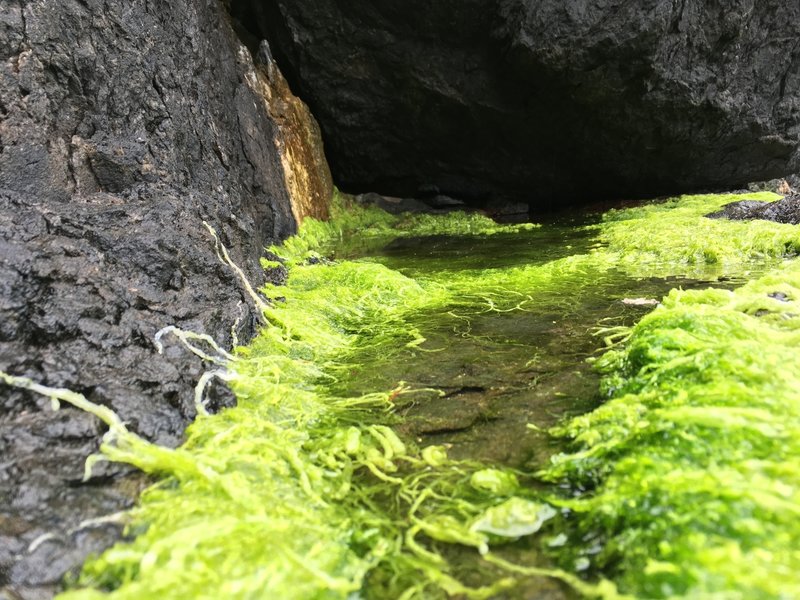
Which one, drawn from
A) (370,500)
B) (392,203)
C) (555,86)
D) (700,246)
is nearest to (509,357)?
(370,500)

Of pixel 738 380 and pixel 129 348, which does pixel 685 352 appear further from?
pixel 129 348

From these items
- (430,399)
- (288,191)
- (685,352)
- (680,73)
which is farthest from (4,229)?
(680,73)

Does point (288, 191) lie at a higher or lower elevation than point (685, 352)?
higher

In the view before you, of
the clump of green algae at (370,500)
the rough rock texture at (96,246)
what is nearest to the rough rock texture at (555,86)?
the rough rock texture at (96,246)

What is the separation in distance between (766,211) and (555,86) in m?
4.76

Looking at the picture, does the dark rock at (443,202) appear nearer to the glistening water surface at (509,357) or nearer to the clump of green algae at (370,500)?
the glistening water surface at (509,357)

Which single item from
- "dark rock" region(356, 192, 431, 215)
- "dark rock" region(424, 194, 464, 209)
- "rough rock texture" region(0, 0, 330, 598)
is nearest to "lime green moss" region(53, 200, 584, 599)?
"rough rock texture" region(0, 0, 330, 598)

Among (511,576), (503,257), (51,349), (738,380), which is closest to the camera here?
(511,576)

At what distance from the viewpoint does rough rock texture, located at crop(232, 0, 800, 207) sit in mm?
9312

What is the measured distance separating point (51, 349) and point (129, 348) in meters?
0.30

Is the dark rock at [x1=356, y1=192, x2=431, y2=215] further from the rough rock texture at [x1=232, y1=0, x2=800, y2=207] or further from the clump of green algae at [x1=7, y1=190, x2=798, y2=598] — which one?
the clump of green algae at [x1=7, y1=190, x2=798, y2=598]

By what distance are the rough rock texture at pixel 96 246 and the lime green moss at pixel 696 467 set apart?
1.42 m

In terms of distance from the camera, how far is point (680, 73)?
9.63m

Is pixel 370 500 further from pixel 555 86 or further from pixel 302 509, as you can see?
pixel 555 86
